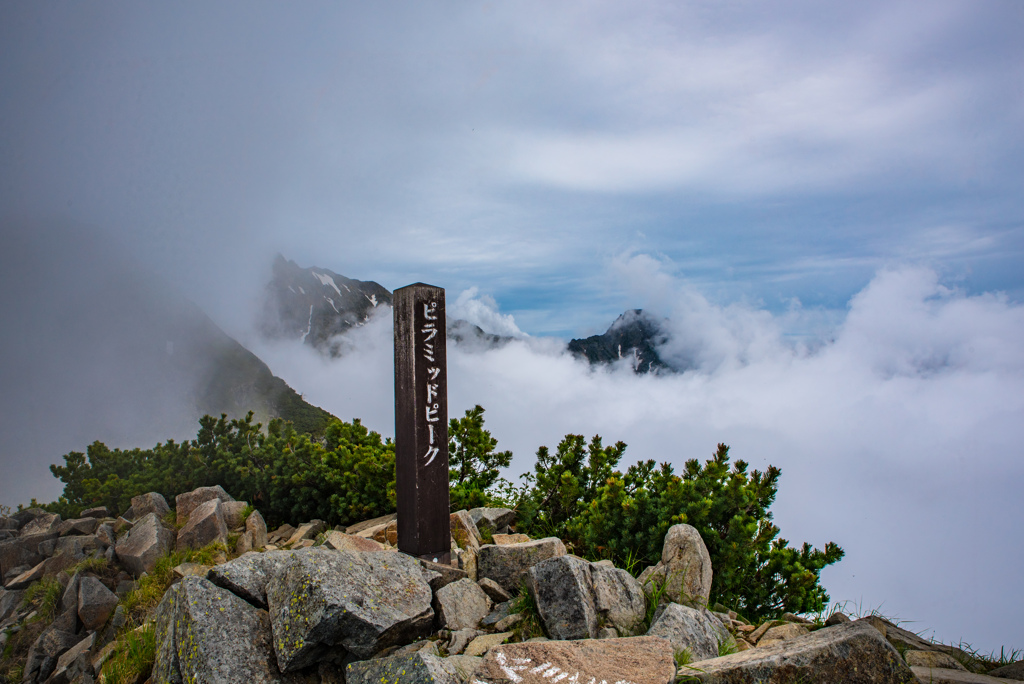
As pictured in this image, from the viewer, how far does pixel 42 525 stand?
11.8 meters

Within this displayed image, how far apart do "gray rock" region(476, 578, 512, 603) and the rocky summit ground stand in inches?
0.5

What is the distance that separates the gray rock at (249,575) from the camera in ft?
19.6

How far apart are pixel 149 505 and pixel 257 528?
261 centimetres

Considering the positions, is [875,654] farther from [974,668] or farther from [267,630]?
[267,630]

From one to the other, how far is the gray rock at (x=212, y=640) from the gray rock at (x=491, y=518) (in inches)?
150

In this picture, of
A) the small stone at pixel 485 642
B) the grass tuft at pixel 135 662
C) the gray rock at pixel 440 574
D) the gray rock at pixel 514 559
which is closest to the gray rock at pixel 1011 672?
the gray rock at pixel 514 559

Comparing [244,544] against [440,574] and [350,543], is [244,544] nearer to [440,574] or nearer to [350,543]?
[350,543]

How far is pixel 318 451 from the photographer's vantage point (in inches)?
452

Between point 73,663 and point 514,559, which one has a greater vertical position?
point 514,559

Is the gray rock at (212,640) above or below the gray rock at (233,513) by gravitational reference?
below

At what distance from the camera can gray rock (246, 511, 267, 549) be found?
10070 millimetres

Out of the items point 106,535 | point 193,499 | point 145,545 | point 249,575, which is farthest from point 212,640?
point 106,535

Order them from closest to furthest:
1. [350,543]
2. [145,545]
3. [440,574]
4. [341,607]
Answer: [341,607]
[440,574]
[350,543]
[145,545]

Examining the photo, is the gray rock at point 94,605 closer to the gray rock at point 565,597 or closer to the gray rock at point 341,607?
the gray rock at point 341,607
